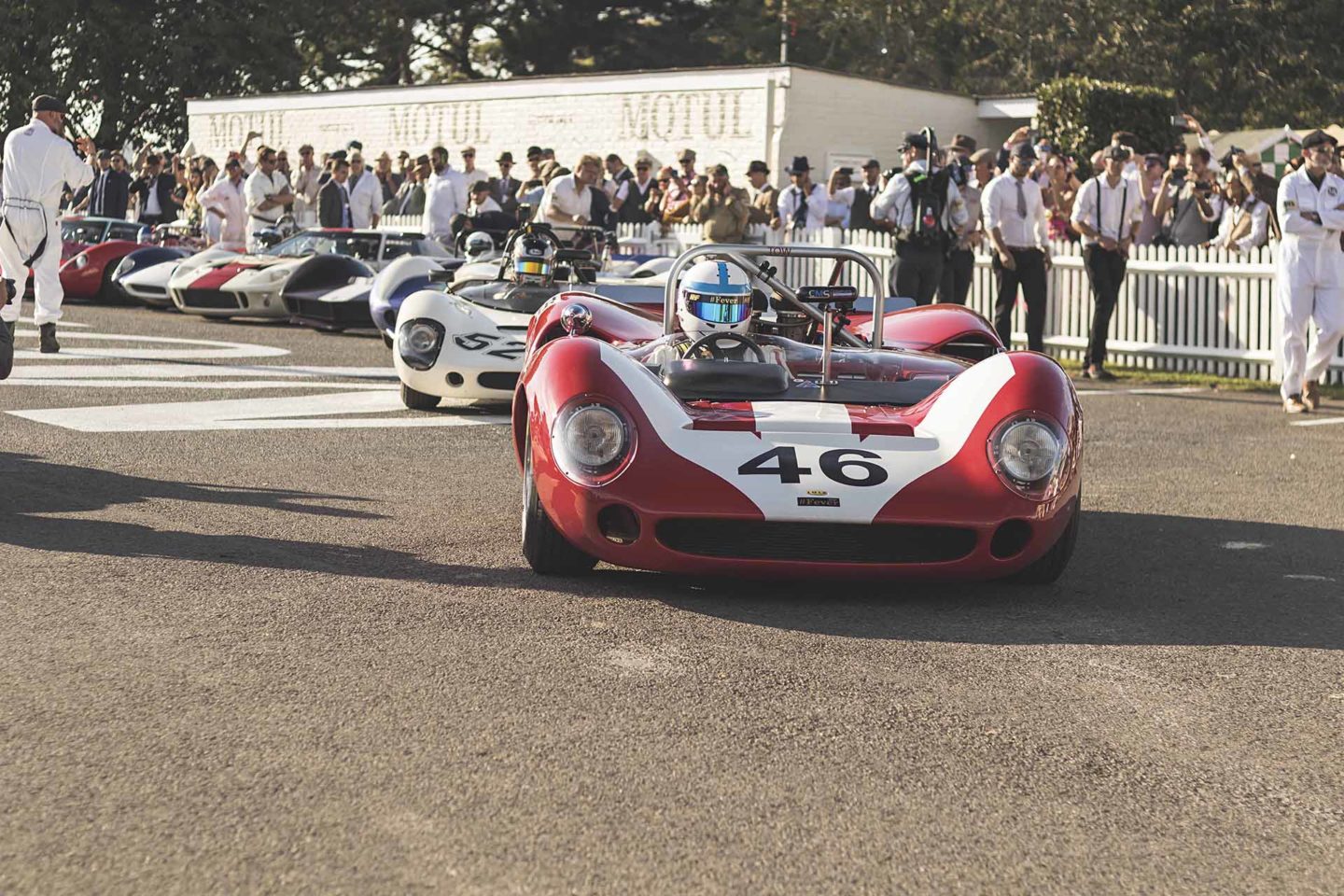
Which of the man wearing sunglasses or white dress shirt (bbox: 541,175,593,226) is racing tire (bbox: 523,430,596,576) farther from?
the man wearing sunglasses

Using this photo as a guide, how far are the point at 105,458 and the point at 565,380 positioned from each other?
11.4 feet

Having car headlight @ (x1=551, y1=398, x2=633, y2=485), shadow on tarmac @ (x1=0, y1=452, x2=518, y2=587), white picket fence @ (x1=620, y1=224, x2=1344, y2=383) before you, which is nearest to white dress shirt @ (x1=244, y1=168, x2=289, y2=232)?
white picket fence @ (x1=620, y1=224, x2=1344, y2=383)

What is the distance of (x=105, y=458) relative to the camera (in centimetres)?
833

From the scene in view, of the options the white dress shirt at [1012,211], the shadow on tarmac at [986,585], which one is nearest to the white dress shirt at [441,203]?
the white dress shirt at [1012,211]

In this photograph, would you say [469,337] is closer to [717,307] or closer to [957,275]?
[717,307]

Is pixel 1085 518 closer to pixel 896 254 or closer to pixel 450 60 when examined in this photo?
pixel 896 254

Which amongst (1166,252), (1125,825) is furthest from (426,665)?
(1166,252)

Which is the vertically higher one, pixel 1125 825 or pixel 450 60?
pixel 450 60

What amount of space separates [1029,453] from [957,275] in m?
9.42

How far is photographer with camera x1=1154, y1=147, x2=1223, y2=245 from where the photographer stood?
15875 mm

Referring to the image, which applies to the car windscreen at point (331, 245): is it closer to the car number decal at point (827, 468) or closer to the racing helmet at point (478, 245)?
the racing helmet at point (478, 245)

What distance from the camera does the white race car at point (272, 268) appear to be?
17.7 m

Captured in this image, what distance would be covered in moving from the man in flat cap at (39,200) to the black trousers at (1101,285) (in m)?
7.75

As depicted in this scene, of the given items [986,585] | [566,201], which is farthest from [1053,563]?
[566,201]
